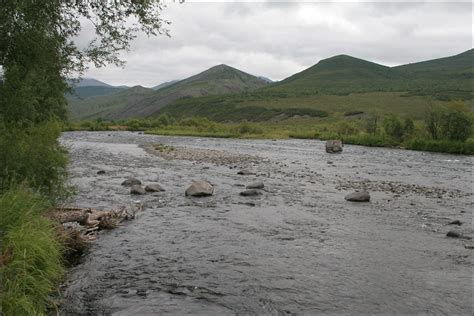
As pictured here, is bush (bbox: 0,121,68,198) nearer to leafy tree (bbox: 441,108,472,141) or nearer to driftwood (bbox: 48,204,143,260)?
driftwood (bbox: 48,204,143,260)

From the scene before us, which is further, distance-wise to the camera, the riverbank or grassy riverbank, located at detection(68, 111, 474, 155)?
grassy riverbank, located at detection(68, 111, 474, 155)

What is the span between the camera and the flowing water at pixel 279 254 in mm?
10977

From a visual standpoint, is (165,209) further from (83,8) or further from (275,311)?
(275,311)

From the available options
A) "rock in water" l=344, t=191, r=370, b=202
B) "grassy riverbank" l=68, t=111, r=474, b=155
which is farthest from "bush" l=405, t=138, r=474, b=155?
"rock in water" l=344, t=191, r=370, b=202

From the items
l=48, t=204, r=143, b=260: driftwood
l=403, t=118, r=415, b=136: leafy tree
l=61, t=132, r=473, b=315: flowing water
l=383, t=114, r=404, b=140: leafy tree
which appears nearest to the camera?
l=61, t=132, r=473, b=315: flowing water

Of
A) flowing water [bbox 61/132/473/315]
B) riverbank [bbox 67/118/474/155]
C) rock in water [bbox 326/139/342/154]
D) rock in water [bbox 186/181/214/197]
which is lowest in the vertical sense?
flowing water [bbox 61/132/473/315]

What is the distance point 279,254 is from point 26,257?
26.3 feet

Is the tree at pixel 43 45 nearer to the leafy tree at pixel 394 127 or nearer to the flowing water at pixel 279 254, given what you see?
the flowing water at pixel 279 254

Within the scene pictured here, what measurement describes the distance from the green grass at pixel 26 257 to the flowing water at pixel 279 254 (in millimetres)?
741

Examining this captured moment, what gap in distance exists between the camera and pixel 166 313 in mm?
10219

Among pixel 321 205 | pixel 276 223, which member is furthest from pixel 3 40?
pixel 321 205

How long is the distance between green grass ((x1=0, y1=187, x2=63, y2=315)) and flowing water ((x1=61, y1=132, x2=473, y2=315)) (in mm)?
741

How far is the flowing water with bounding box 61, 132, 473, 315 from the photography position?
11.0 m

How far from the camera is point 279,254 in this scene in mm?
14852
